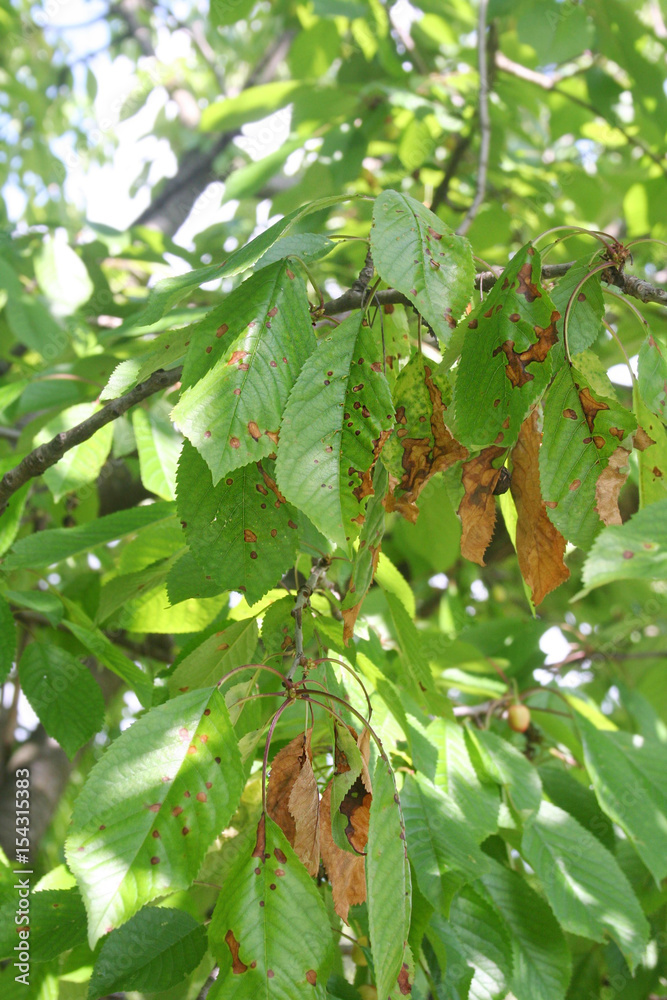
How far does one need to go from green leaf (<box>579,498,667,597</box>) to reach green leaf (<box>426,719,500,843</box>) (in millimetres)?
542

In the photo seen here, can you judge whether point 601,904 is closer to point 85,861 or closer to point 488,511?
point 488,511

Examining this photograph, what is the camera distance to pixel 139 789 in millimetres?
553

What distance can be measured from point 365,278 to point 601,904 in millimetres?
846

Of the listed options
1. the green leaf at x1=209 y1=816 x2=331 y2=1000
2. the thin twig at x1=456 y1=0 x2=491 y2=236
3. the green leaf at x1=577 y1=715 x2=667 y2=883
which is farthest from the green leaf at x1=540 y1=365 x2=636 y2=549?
the thin twig at x1=456 y1=0 x2=491 y2=236

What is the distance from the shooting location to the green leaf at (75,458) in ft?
3.88

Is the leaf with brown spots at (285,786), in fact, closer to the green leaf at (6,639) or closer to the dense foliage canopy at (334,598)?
the dense foliage canopy at (334,598)

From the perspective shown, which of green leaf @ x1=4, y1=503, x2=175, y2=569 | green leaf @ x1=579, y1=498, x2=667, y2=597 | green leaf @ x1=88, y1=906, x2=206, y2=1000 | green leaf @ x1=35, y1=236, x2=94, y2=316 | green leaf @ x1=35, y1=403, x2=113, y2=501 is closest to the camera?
green leaf @ x1=579, y1=498, x2=667, y2=597

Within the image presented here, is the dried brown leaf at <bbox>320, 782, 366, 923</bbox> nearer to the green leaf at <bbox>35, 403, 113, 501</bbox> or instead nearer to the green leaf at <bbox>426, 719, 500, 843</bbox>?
the green leaf at <bbox>426, 719, 500, 843</bbox>

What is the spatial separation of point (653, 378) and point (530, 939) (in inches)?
30.7

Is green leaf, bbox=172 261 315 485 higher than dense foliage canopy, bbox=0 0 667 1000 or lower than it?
higher

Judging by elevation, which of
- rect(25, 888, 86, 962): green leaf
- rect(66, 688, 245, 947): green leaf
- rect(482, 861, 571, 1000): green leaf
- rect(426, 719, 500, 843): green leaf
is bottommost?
rect(482, 861, 571, 1000): green leaf

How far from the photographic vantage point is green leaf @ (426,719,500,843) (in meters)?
0.90

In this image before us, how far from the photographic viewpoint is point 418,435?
654 mm

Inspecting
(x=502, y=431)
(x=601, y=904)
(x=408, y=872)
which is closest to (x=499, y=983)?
(x=601, y=904)
